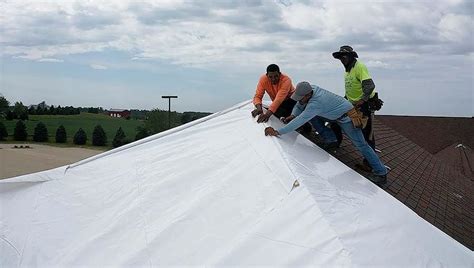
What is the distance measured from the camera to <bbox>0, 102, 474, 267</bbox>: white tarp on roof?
3.23 m

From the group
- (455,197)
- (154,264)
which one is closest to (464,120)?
(455,197)

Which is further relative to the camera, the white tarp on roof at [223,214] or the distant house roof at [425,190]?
the distant house roof at [425,190]

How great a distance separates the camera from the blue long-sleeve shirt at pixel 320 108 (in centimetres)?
441

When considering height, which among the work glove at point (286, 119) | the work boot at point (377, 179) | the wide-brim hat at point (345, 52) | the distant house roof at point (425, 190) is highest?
the wide-brim hat at point (345, 52)

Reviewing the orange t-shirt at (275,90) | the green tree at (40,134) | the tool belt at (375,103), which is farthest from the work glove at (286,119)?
the green tree at (40,134)

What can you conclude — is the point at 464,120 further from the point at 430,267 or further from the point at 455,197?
the point at 430,267


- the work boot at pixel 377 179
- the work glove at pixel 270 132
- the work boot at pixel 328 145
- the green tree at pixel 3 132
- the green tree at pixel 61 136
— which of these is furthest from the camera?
the green tree at pixel 61 136

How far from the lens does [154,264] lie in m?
3.37

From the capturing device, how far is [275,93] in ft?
17.8

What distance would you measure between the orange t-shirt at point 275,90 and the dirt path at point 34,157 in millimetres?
20056

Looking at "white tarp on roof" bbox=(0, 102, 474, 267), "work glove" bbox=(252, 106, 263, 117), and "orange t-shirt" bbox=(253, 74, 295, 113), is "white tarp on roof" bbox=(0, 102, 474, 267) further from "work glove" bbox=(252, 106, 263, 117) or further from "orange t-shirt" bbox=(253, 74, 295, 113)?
"orange t-shirt" bbox=(253, 74, 295, 113)

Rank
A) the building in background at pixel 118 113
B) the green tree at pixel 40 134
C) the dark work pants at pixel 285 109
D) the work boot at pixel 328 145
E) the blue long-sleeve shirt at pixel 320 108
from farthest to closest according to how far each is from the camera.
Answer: the building in background at pixel 118 113
the green tree at pixel 40 134
the work boot at pixel 328 145
the dark work pants at pixel 285 109
the blue long-sleeve shirt at pixel 320 108

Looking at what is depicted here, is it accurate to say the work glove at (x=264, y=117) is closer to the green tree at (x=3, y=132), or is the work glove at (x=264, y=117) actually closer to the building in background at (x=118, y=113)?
the green tree at (x=3, y=132)

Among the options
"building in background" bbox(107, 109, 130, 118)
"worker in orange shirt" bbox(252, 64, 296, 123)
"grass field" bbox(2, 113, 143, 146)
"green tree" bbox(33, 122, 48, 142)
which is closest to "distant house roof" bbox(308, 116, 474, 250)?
"worker in orange shirt" bbox(252, 64, 296, 123)
